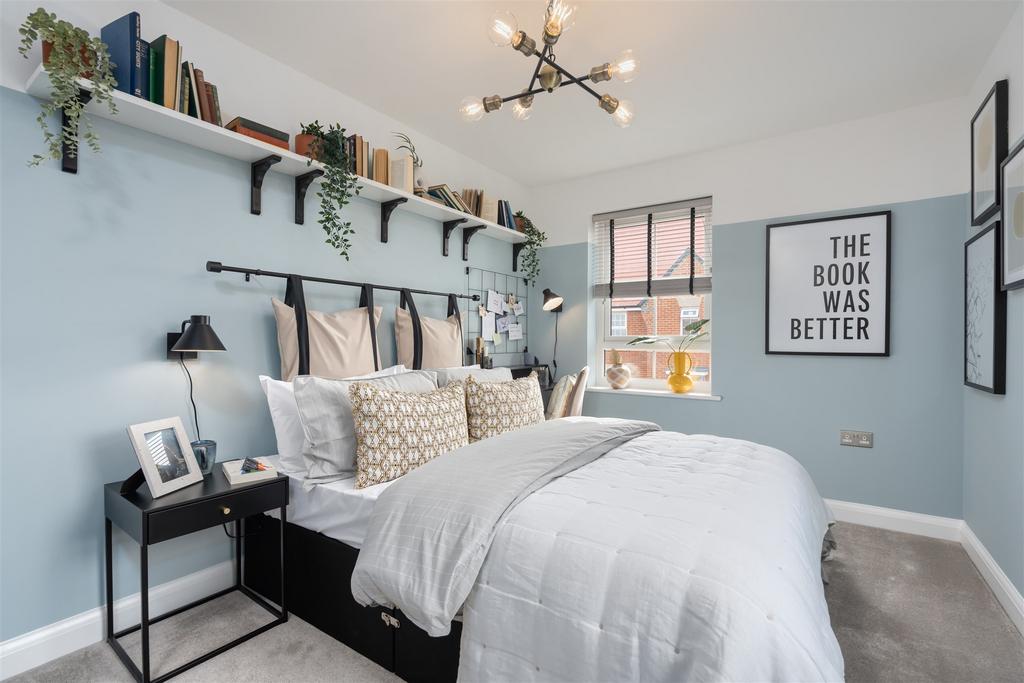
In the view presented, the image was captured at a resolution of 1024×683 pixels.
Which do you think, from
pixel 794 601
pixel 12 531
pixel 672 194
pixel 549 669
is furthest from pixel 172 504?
pixel 672 194

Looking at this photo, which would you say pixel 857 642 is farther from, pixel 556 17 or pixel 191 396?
pixel 191 396

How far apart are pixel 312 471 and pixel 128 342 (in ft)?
2.89

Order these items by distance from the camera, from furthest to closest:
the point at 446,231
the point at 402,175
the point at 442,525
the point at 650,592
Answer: the point at 446,231
the point at 402,175
the point at 442,525
the point at 650,592

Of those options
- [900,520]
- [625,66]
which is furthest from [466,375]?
[900,520]

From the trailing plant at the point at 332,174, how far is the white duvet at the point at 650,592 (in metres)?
1.74

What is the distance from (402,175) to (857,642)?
302cm

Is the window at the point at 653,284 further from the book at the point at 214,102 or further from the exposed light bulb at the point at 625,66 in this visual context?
the book at the point at 214,102

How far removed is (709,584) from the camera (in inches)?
44.4

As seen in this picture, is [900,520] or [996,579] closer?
[996,579]

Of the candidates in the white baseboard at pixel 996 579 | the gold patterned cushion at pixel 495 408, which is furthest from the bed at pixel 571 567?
the white baseboard at pixel 996 579

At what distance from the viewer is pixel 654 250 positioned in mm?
3943

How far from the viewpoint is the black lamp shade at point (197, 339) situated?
190cm

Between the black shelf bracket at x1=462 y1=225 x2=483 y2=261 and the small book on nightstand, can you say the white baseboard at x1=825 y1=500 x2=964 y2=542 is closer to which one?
the black shelf bracket at x1=462 y1=225 x2=483 y2=261

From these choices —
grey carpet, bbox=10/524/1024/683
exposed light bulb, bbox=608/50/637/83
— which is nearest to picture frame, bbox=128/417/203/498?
grey carpet, bbox=10/524/1024/683
